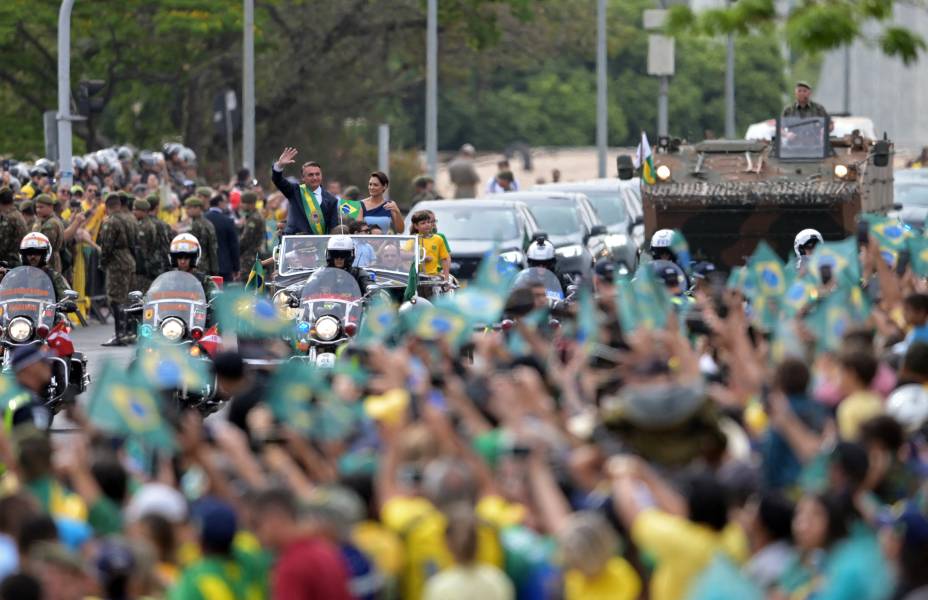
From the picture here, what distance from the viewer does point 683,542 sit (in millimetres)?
7590

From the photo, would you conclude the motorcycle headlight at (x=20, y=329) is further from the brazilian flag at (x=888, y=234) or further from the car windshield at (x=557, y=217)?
the car windshield at (x=557, y=217)

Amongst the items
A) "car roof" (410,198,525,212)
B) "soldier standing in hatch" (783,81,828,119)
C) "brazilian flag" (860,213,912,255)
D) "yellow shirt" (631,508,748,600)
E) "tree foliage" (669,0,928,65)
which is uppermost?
"tree foliage" (669,0,928,65)

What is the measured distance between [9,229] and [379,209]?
4.17m

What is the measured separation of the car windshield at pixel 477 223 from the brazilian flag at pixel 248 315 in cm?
1177

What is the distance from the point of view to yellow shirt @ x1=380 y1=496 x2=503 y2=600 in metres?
7.87

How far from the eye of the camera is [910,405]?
9961 millimetres

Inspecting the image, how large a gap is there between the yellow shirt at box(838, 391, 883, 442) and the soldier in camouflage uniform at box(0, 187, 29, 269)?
1509 centimetres

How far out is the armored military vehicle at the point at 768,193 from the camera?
2684 cm

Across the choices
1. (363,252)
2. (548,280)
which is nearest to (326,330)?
(363,252)

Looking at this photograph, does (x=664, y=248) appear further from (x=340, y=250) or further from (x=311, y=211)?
(x=311, y=211)

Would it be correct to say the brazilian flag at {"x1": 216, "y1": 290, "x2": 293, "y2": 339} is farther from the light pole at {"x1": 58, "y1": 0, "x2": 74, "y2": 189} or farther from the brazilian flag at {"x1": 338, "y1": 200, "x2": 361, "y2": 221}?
the light pole at {"x1": 58, "y1": 0, "x2": 74, "y2": 189}

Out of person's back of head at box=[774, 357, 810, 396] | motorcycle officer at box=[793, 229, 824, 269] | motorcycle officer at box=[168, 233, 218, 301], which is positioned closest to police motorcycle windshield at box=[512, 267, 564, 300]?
motorcycle officer at box=[793, 229, 824, 269]

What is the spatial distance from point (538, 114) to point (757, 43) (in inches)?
279

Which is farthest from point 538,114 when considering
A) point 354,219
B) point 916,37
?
point 916,37
